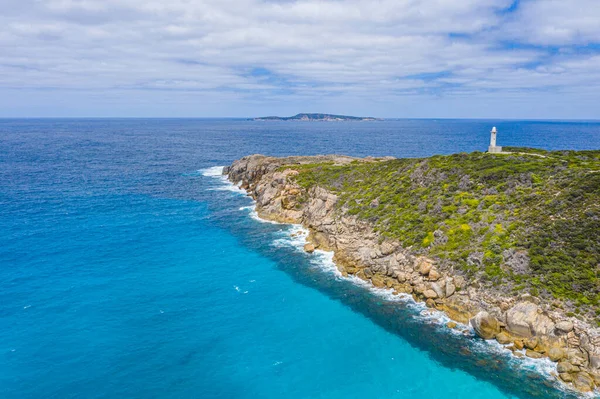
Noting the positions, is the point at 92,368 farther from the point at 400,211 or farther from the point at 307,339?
the point at 400,211

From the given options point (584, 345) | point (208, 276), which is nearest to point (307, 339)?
point (208, 276)

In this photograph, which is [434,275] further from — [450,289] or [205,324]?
[205,324]

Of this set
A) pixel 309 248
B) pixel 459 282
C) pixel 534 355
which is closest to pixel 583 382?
pixel 534 355

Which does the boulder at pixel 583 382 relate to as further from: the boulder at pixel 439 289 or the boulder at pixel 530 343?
the boulder at pixel 439 289

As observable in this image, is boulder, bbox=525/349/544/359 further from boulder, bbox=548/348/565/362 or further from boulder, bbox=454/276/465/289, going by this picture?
boulder, bbox=454/276/465/289

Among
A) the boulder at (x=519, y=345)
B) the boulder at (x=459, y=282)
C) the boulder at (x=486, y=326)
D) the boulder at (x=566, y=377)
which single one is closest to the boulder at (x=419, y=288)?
the boulder at (x=459, y=282)

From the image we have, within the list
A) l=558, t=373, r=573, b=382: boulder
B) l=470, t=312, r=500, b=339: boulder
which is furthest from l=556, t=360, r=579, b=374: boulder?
l=470, t=312, r=500, b=339: boulder

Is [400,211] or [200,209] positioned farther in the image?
[200,209]
